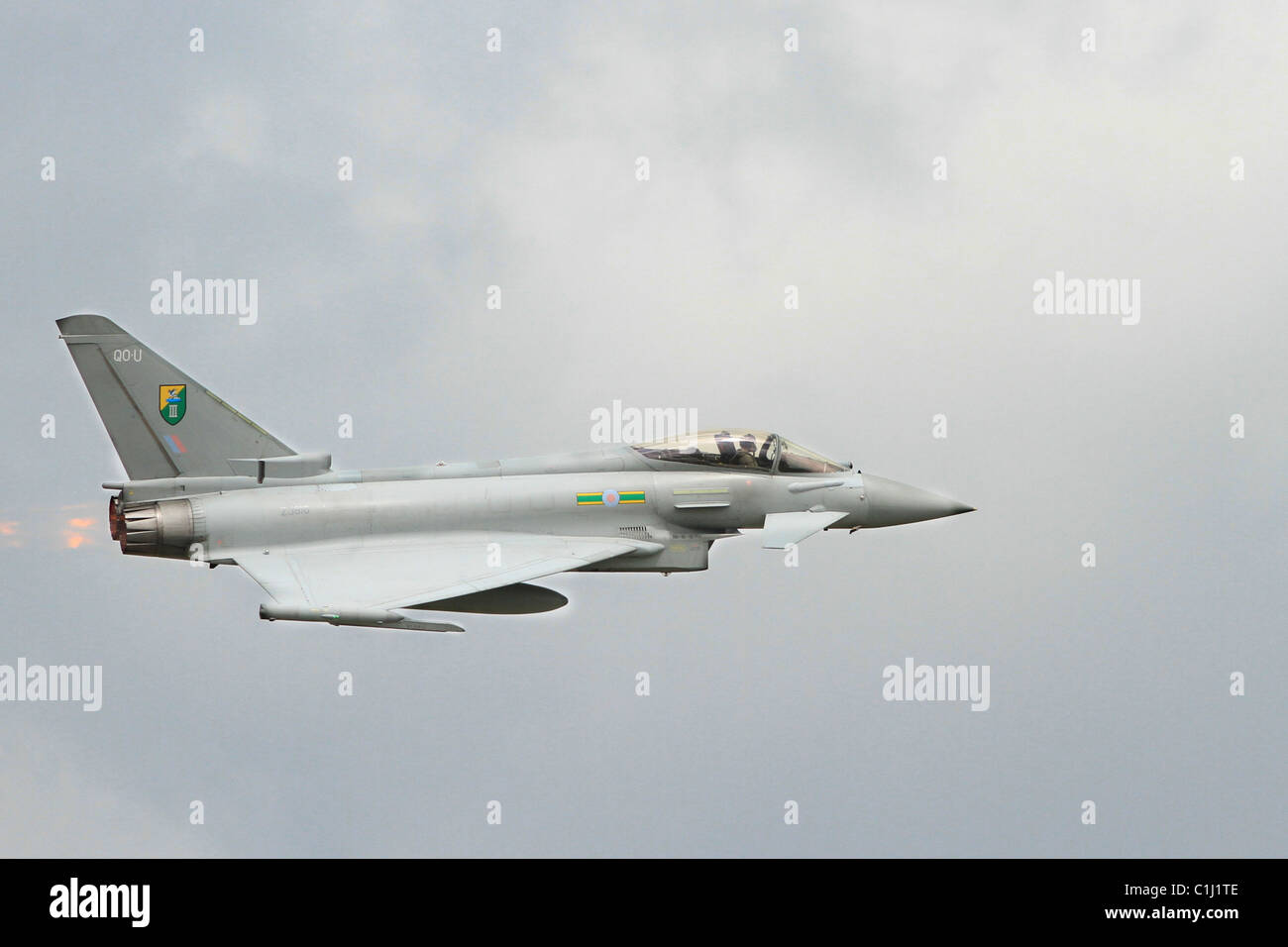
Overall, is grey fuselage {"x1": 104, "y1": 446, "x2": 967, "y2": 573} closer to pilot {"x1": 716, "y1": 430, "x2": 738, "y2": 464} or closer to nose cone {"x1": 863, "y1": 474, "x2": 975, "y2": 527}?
nose cone {"x1": 863, "y1": 474, "x2": 975, "y2": 527}

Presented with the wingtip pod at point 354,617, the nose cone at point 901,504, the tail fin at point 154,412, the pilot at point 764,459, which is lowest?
the wingtip pod at point 354,617

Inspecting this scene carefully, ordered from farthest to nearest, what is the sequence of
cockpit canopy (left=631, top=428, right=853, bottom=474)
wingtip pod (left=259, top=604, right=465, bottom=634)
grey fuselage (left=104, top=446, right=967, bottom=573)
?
cockpit canopy (left=631, top=428, right=853, bottom=474)
grey fuselage (left=104, top=446, right=967, bottom=573)
wingtip pod (left=259, top=604, right=465, bottom=634)

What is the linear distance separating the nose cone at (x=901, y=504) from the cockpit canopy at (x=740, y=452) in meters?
0.63

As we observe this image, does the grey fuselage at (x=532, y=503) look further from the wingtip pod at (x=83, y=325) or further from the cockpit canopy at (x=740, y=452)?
the wingtip pod at (x=83, y=325)

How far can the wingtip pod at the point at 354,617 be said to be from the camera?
26969 mm

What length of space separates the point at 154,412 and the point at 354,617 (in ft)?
17.2

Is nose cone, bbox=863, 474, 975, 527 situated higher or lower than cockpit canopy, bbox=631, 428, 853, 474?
lower

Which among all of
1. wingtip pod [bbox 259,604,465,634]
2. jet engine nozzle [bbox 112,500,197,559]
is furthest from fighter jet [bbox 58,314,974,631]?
wingtip pod [bbox 259,604,465,634]

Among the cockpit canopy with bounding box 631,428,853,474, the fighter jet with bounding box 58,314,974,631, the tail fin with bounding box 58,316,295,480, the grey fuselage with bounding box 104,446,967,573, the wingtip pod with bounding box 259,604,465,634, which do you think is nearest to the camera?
the wingtip pod with bounding box 259,604,465,634

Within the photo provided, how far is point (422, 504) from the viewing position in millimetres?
29406

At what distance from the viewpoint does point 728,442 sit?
31078 millimetres

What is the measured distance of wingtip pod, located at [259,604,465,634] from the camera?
27.0 metres

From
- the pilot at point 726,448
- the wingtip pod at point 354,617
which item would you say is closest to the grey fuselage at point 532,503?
the pilot at point 726,448

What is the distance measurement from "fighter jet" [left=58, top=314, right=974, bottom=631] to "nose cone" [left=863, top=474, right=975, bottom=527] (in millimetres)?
59
